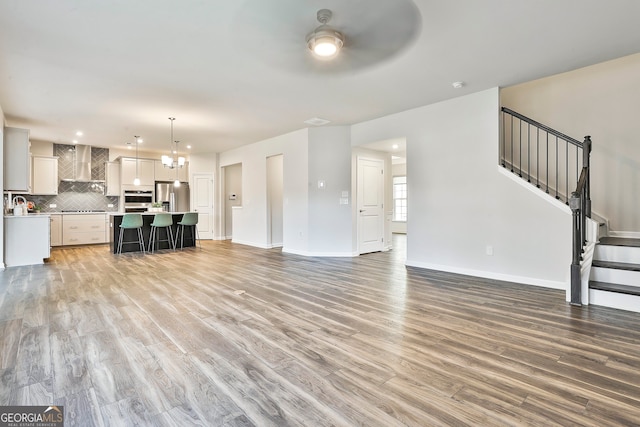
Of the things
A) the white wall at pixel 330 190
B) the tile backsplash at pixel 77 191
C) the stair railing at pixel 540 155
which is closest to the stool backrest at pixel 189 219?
the tile backsplash at pixel 77 191

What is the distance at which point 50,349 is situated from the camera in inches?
92.0

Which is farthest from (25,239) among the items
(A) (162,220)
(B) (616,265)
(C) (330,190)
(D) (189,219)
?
(B) (616,265)

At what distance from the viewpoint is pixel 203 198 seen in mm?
9703

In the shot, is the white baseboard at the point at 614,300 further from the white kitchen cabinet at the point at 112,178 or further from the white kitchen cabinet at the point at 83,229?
the white kitchen cabinet at the point at 112,178

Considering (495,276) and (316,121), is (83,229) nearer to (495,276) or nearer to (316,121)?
(316,121)

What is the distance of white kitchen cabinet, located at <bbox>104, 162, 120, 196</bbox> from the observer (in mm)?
8945

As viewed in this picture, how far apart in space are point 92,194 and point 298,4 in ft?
29.7

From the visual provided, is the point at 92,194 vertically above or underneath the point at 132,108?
underneath

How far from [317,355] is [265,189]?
6.00 m

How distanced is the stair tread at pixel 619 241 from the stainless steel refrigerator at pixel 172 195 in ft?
32.1

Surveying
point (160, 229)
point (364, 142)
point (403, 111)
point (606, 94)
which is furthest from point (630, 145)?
point (160, 229)

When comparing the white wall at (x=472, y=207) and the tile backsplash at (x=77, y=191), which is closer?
the white wall at (x=472, y=207)

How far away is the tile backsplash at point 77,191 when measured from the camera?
27.5 feet

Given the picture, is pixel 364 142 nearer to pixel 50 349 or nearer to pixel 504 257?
pixel 504 257
